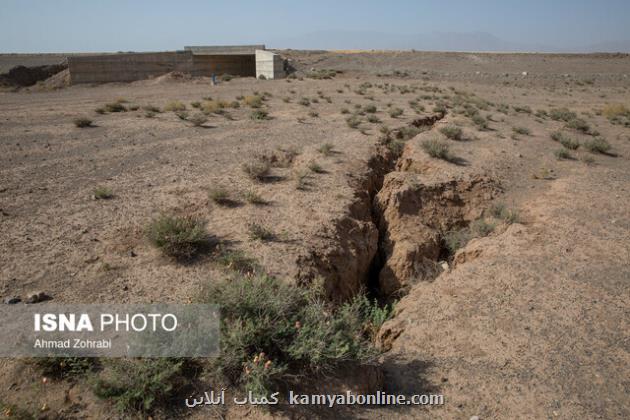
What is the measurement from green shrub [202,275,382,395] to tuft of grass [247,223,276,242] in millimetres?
1944

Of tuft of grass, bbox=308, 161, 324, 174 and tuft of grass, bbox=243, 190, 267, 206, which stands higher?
tuft of grass, bbox=308, 161, 324, 174

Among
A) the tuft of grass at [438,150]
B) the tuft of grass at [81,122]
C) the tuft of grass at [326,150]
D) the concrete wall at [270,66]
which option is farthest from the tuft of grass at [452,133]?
the concrete wall at [270,66]

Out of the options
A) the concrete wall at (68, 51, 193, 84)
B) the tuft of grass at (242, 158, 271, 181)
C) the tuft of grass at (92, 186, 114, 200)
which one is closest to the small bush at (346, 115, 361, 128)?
the tuft of grass at (242, 158, 271, 181)

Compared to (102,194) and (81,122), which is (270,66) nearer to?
(81,122)

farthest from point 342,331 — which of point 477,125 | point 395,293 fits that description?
point 477,125

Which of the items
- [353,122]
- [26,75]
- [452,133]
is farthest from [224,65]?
[452,133]

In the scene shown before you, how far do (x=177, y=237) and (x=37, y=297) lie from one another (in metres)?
1.65

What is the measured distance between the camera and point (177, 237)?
5.55 m

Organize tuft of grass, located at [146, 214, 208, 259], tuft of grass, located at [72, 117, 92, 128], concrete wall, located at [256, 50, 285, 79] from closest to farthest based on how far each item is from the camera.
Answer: tuft of grass, located at [146, 214, 208, 259], tuft of grass, located at [72, 117, 92, 128], concrete wall, located at [256, 50, 285, 79]

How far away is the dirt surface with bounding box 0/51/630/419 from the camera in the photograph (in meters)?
3.90

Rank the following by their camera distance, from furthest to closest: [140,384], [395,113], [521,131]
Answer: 1. [395,113]
2. [521,131]
3. [140,384]

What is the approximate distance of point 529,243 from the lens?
6.48 meters

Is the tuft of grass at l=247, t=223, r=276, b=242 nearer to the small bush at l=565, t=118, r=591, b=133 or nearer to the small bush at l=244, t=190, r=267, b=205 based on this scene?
the small bush at l=244, t=190, r=267, b=205

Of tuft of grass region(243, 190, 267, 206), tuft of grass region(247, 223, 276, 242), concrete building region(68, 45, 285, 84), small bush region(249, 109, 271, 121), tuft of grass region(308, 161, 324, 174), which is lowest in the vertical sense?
tuft of grass region(247, 223, 276, 242)
